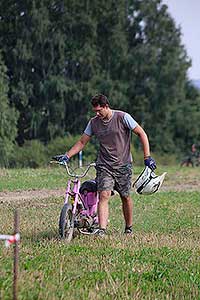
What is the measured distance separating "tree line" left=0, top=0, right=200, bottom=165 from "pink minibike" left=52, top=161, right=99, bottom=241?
3296 centimetres

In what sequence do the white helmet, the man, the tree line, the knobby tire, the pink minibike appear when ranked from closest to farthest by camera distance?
the knobby tire
the pink minibike
the man
the white helmet
the tree line

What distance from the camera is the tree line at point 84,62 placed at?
4538cm

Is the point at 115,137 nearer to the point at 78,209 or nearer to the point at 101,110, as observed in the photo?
the point at 101,110

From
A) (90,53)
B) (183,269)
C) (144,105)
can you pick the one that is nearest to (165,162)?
(144,105)

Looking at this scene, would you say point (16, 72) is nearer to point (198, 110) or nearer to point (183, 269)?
point (198, 110)

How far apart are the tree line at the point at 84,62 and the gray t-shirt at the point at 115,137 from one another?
33.1 m

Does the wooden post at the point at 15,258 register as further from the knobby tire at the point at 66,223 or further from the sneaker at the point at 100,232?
the sneaker at the point at 100,232

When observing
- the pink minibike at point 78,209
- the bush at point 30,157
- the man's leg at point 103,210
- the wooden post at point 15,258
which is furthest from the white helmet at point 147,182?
the bush at point 30,157

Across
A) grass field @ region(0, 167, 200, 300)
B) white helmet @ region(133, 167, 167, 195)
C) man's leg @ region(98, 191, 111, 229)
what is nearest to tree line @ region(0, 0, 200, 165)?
grass field @ region(0, 167, 200, 300)

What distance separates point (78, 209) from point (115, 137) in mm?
1112

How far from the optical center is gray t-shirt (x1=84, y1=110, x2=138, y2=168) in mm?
9055

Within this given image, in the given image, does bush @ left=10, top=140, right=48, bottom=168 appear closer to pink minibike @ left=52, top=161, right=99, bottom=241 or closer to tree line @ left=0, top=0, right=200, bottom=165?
tree line @ left=0, top=0, right=200, bottom=165

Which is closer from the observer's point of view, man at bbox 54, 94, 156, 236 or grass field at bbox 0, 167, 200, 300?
grass field at bbox 0, 167, 200, 300

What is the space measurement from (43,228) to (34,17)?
36722 mm
